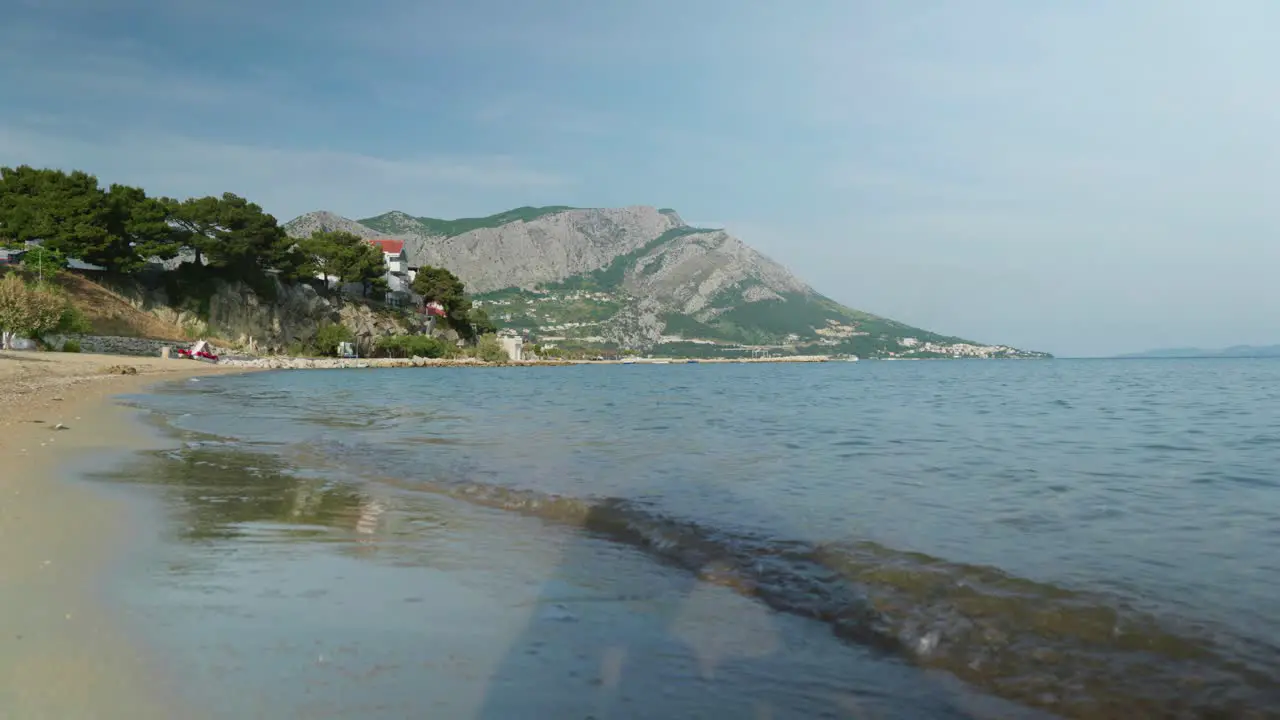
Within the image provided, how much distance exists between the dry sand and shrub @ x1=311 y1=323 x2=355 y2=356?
8628 cm

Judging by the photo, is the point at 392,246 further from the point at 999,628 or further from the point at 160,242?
the point at 999,628

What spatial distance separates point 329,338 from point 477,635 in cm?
9846

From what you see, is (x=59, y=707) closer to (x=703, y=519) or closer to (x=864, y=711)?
(x=864, y=711)

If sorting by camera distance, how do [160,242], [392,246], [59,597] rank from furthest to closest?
[392,246], [160,242], [59,597]

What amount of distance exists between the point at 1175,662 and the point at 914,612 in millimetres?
1538

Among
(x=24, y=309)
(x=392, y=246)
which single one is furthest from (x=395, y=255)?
(x=24, y=309)

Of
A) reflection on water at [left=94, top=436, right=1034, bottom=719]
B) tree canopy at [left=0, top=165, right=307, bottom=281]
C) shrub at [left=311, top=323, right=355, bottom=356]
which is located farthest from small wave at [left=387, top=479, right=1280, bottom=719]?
shrub at [left=311, top=323, right=355, bottom=356]

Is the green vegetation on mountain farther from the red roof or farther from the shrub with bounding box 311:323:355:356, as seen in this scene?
the red roof

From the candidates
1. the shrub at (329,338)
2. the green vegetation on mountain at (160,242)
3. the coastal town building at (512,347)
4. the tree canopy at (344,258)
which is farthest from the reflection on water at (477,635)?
the coastal town building at (512,347)

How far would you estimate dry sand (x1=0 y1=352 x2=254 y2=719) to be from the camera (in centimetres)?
345

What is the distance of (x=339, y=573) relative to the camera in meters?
5.81

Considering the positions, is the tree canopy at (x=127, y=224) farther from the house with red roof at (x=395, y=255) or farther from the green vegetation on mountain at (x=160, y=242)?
the house with red roof at (x=395, y=255)

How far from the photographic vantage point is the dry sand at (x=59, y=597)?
3451 mm

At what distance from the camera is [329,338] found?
95.1 metres
